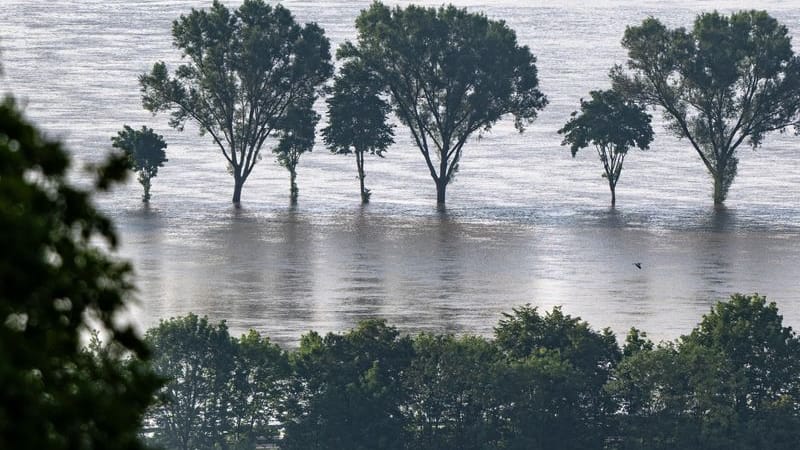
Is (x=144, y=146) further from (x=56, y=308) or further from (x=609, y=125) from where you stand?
(x=56, y=308)

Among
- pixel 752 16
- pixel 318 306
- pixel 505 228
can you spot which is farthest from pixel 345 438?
pixel 752 16

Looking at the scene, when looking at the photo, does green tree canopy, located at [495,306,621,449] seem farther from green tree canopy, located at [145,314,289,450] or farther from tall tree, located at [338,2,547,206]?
tall tree, located at [338,2,547,206]

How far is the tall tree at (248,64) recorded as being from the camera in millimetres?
141875

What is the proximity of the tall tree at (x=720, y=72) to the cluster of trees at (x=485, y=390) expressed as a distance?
63336 millimetres

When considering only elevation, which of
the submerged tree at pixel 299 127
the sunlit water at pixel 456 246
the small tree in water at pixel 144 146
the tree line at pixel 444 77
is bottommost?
the sunlit water at pixel 456 246

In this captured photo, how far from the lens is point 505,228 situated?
141 meters

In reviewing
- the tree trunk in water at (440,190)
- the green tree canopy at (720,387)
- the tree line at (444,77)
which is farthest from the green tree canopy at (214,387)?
the tree trunk in water at (440,190)

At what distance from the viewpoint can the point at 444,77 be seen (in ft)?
476

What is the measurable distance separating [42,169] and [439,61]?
135 metres

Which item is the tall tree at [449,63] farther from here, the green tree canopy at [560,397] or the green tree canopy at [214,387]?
the green tree canopy at [214,387]

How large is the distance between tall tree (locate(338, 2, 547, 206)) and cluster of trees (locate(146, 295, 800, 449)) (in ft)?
211

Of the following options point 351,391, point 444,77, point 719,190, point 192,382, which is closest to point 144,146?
→ point 444,77

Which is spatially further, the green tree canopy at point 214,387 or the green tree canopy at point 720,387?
the green tree canopy at point 214,387

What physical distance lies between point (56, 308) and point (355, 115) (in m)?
135
